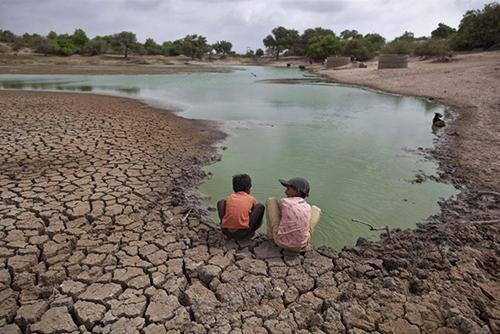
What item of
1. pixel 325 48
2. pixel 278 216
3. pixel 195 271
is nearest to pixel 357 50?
pixel 325 48

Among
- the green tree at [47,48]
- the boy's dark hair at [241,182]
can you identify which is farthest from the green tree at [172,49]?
the boy's dark hair at [241,182]

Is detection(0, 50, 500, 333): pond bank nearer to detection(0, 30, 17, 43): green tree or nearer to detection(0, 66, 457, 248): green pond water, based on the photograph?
detection(0, 66, 457, 248): green pond water

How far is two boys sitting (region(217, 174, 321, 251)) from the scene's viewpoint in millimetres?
3275

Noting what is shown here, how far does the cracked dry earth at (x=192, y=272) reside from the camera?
253cm

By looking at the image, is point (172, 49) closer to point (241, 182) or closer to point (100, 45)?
point (100, 45)

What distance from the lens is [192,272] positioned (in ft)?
10.1

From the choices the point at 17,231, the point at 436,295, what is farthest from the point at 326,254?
the point at 17,231

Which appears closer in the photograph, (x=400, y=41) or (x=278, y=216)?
(x=278, y=216)

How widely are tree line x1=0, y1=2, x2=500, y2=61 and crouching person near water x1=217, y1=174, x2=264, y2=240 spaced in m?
34.4

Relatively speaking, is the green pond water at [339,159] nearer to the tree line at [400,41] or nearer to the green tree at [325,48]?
the tree line at [400,41]

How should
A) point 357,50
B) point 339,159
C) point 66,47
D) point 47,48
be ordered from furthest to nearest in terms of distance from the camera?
point 66,47 → point 47,48 → point 357,50 → point 339,159

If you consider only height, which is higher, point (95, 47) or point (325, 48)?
point (325, 48)

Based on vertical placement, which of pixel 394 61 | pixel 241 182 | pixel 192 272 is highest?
pixel 394 61

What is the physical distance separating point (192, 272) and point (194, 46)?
254ft
